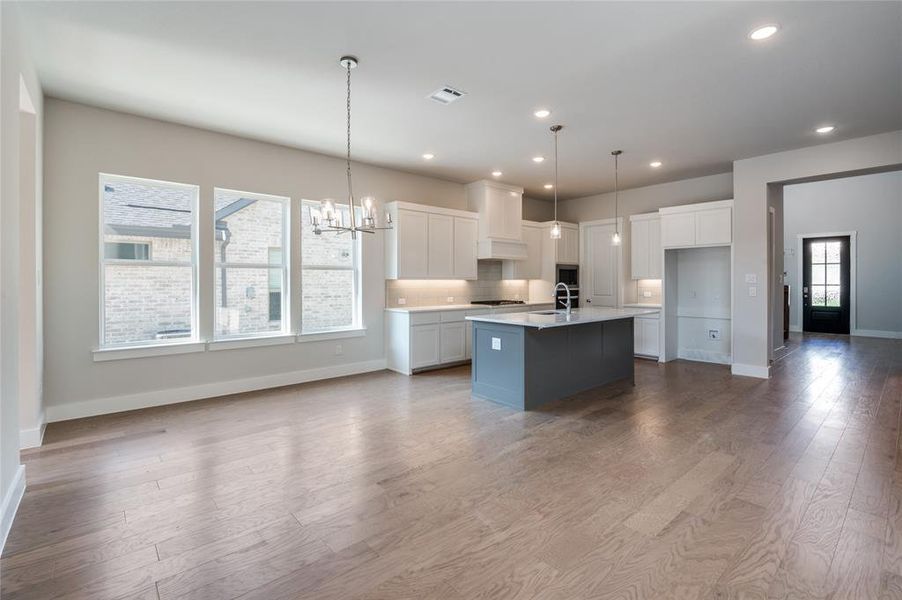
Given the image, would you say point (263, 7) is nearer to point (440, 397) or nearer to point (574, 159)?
point (440, 397)

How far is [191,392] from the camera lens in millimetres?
4781

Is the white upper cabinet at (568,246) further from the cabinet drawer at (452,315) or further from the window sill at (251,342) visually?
the window sill at (251,342)

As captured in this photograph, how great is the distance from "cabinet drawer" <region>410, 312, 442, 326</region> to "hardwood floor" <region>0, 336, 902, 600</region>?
1709 mm

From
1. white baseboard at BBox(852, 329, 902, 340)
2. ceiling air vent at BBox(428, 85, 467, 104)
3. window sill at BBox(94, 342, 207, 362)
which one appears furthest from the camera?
white baseboard at BBox(852, 329, 902, 340)

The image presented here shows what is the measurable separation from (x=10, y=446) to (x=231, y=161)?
11.5 ft

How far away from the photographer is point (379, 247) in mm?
6344

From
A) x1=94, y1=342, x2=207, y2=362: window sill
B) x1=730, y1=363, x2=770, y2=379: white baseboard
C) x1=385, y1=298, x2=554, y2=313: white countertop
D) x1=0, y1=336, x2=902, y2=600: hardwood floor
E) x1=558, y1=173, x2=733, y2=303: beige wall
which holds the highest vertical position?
x1=558, y1=173, x2=733, y2=303: beige wall

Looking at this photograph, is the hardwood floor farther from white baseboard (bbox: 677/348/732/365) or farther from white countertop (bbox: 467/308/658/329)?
white baseboard (bbox: 677/348/732/365)

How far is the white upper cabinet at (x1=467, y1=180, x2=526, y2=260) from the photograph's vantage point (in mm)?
7082

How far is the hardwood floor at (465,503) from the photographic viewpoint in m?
1.92

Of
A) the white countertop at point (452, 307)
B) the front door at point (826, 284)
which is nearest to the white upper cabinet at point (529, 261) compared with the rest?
the white countertop at point (452, 307)

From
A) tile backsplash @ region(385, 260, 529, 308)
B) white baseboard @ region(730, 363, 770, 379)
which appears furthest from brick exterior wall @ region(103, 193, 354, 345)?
white baseboard @ region(730, 363, 770, 379)

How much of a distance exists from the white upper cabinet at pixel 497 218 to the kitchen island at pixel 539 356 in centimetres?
237

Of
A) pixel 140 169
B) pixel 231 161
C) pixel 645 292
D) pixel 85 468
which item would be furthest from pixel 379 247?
pixel 645 292
